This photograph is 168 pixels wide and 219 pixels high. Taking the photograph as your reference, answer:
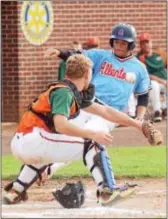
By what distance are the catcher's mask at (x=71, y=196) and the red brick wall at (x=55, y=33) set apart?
8827mm

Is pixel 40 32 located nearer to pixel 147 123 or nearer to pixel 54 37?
pixel 54 37

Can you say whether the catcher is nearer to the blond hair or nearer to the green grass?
the blond hair

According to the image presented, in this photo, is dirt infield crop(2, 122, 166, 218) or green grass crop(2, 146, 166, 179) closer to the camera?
dirt infield crop(2, 122, 166, 218)

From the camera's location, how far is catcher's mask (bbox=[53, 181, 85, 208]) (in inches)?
340

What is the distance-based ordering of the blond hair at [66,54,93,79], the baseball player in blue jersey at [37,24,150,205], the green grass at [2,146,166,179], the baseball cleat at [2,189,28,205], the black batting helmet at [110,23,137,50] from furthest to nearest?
the green grass at [2,146,166,179], the baseball player in blue jersey at [37,24,150,205], the black batting helmet at [110,23,137,50], the baseball cleat at [2,189,28,205], the blond hair at [66,54,93,79]

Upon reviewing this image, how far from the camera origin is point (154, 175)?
436 inches

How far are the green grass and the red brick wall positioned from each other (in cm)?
426

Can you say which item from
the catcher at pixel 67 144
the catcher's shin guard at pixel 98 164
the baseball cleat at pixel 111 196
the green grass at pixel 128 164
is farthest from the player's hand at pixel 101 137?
the green grass at pixel 128 164

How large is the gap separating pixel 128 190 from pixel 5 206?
1.11 metres

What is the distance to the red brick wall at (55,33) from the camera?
1758 centimetres

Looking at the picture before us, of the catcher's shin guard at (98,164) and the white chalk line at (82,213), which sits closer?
the white chalk line at (82,213)

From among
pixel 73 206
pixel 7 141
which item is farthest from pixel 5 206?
pixel 7 141

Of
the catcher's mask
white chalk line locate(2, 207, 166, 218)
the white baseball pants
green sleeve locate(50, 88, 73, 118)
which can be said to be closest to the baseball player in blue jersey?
the catcher's mask

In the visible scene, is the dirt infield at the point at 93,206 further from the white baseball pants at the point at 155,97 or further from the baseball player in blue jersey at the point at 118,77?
the white baseball pants at the point at 155,97
